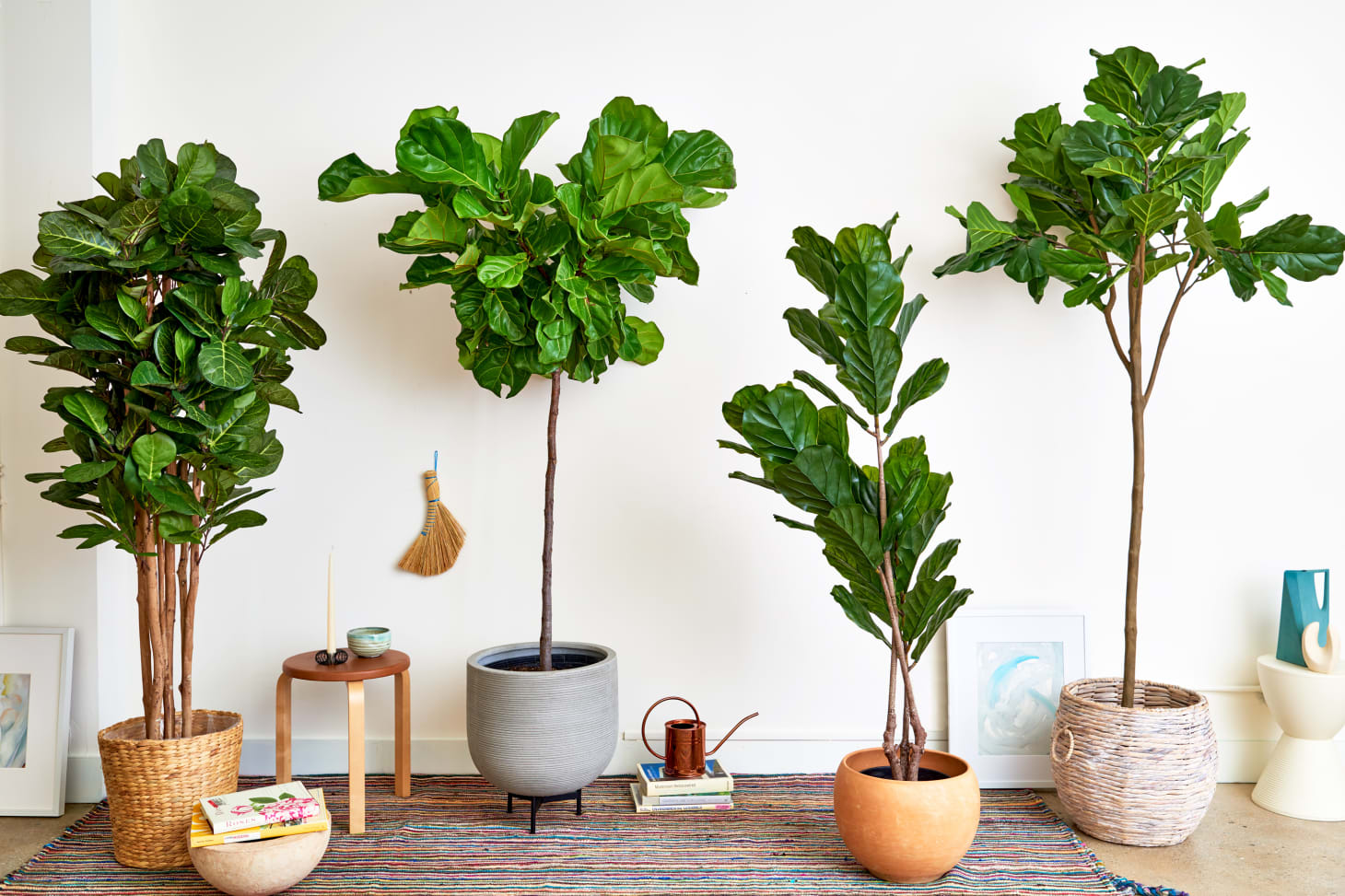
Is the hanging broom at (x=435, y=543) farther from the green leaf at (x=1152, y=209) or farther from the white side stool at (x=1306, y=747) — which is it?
the white side stool at (x=1306, y=747)

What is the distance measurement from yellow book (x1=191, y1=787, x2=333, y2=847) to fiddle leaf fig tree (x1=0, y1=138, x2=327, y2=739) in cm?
34

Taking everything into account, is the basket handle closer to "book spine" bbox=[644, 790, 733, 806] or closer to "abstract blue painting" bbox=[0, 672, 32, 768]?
"book spine" bbox=[644, 790, 733, 806]

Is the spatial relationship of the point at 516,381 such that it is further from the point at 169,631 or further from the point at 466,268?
the point at 169,631

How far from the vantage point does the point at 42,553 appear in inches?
107

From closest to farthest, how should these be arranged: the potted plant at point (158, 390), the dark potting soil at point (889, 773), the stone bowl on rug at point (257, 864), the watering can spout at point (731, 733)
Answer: the stone bowl on rug at point (257, 864)
the potted plant at point (158, 390)
the dark potting soil at point (889, 773)
the watering can spout at point (731, 733)

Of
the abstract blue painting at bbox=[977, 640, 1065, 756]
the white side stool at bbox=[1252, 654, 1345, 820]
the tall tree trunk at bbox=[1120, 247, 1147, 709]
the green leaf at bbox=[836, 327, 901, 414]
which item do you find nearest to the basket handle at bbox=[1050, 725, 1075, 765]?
Answer: the tall tree trunk at bbox=[1120, 247, 1147, 709]

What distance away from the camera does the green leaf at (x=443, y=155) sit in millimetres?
2043

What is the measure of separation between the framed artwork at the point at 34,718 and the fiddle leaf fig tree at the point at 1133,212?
104 inches

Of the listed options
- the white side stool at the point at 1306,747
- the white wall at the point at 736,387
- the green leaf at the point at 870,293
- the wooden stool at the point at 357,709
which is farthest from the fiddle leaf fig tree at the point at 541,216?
the white side stool at the point at 1306,747

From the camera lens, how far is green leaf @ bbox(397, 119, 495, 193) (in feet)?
6.70

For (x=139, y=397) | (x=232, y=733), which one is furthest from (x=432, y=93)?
(x=232, y=733)

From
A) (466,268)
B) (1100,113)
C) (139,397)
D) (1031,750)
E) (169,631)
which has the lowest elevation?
(1031,750)

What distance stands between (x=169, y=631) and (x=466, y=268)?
113cm

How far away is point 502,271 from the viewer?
216 cm
